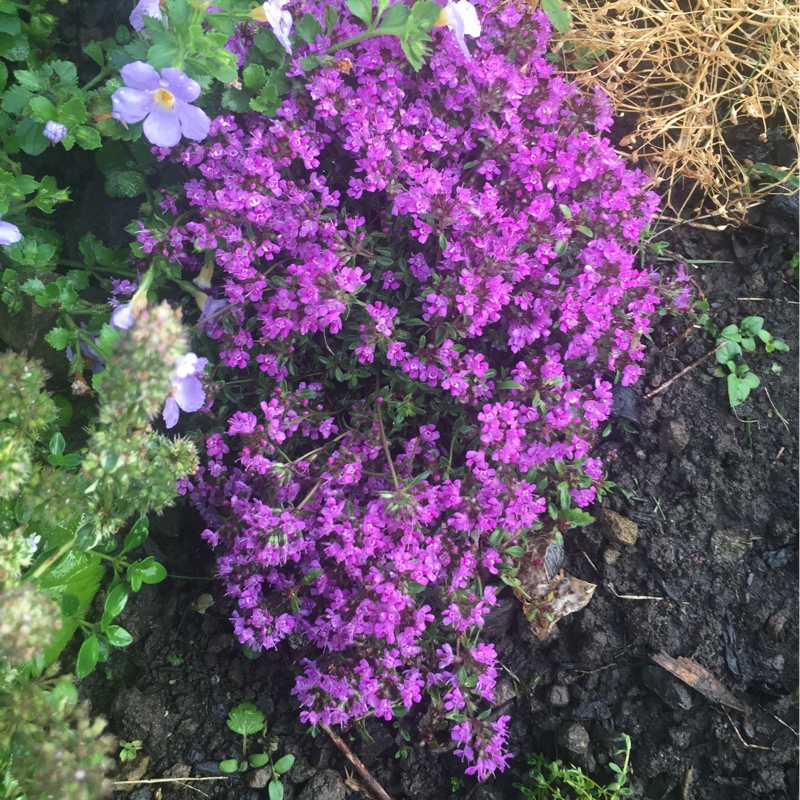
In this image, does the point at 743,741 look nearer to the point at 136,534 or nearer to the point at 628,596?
the point at 628,596

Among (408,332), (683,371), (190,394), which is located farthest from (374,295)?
(683,371)

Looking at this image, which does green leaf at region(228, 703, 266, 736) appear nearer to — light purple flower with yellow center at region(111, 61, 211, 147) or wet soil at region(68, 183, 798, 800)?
wet soil at region(68, 183, 798, 800)

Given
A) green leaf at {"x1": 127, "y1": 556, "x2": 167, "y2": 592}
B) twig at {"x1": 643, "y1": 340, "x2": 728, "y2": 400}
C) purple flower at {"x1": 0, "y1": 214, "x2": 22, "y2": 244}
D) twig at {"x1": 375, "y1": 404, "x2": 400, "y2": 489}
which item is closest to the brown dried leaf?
twig at {"x1": 643, "y1": 340, "x2": 728, "y2": 400}

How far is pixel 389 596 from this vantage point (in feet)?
6.34

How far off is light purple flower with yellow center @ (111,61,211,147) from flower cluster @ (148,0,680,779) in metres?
0.14

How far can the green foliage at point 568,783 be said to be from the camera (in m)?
2.12

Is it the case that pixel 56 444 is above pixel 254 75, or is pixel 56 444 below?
below

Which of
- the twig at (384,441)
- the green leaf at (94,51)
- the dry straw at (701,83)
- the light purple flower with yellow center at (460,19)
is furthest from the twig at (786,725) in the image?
the green leaf at (94,51)

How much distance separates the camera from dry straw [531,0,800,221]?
8.80ft

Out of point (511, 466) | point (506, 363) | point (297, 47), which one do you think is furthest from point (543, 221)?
point (297, 47)

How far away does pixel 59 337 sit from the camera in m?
2.00

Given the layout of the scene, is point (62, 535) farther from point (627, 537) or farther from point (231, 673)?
point (627, 537)

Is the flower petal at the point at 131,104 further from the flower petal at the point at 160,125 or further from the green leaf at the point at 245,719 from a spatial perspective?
the green leaf at the point at 245,719

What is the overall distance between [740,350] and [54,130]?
2.45 m
